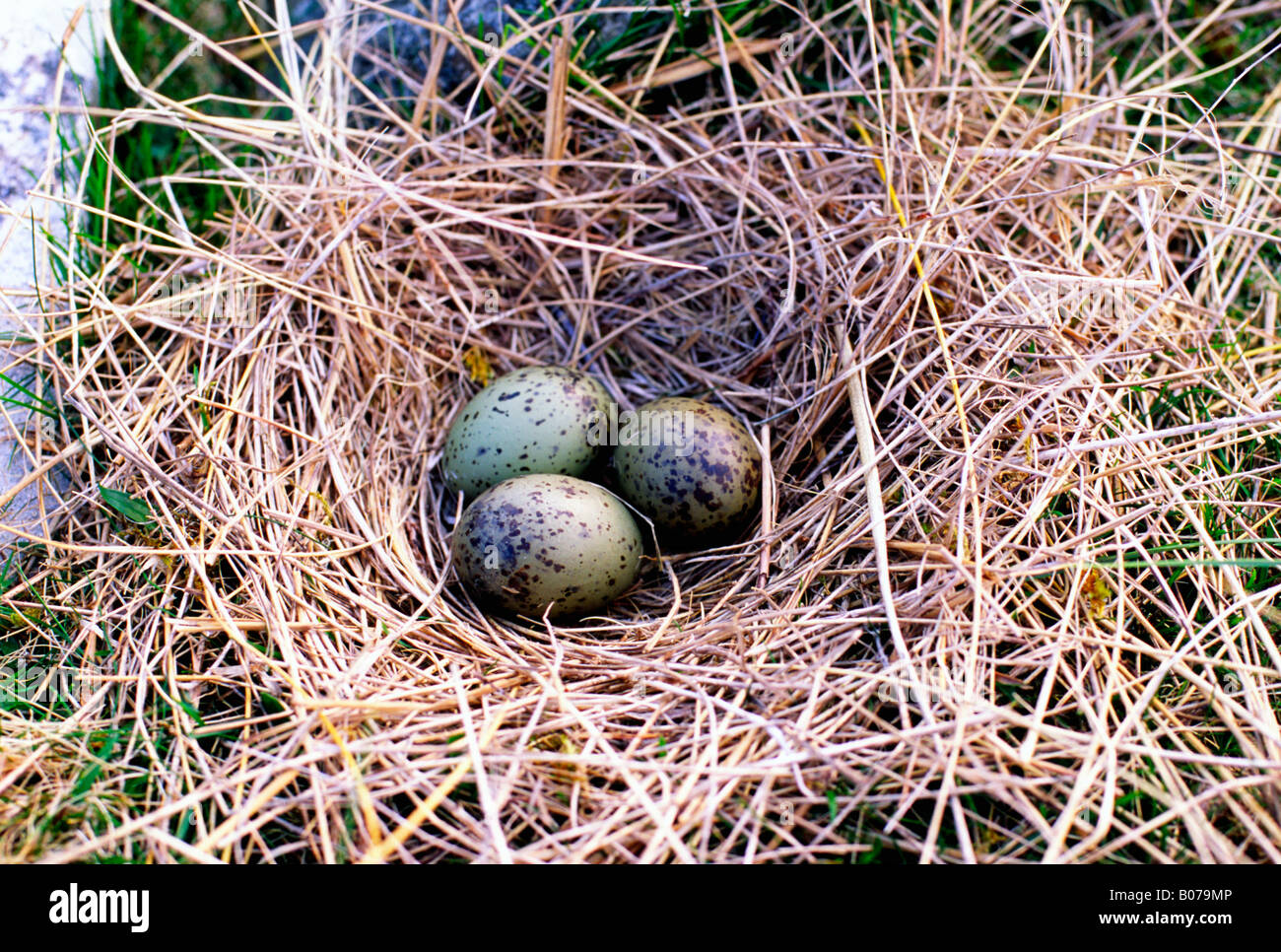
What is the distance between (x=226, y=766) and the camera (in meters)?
1.60

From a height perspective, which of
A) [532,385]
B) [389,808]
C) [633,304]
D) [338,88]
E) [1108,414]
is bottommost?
[389,808]

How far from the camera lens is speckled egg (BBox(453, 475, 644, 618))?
201 cm

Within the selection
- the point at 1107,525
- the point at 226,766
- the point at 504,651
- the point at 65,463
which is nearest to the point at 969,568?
the point at 1107,525

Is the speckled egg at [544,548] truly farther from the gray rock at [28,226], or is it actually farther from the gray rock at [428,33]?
the gray rock at [428,33]

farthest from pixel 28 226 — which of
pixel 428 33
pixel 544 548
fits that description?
pixel 544 548

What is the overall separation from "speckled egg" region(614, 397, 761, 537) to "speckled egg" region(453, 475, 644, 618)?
0.14 meters

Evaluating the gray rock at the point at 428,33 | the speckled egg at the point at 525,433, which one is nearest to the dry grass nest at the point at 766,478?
the gray rock at the point at 428,33

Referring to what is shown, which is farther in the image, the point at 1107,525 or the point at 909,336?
the point at 909,336

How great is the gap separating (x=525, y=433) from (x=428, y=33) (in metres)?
1.47

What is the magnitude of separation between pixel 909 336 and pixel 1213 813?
3.94 feet

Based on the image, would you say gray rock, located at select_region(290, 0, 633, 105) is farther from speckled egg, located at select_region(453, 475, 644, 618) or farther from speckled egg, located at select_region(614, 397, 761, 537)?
speckled egg, located at select_region(453, 475, 644, 618)

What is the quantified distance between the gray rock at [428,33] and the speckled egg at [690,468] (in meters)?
1.32
